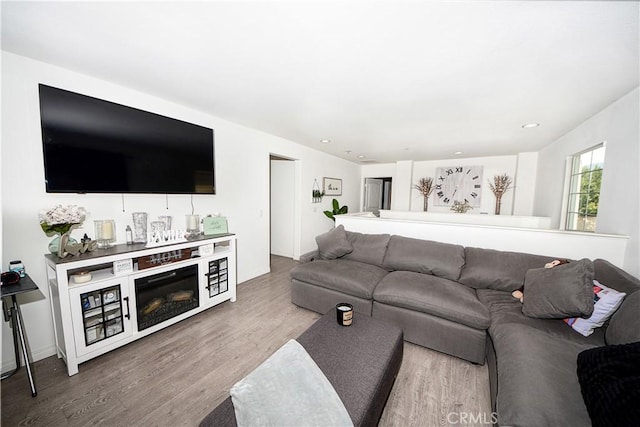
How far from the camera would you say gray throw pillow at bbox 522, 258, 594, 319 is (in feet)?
4.92

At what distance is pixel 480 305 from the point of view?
186cm

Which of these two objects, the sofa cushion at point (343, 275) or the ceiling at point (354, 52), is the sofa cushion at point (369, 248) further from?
the ceiling at point (354, 52)

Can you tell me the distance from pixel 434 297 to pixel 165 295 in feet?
8.28

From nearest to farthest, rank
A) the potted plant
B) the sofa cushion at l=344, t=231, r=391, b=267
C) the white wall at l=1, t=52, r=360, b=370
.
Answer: the white wall at l=1, t=52, r=360, b=370 → the sofa cushion at l=344, t=231, r=391, b=267 → the potted plant

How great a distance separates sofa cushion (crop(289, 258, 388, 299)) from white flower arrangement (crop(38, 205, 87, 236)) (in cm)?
194

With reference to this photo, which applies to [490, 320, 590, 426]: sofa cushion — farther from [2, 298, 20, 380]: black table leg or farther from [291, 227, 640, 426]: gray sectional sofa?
[2, 298, 20, 380]: black table leg

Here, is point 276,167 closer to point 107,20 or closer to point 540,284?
point 107,20

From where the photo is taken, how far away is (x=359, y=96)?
2111mm

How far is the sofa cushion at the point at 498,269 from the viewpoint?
2109mm

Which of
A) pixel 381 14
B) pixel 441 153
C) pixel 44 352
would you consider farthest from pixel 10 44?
pixel 441 153

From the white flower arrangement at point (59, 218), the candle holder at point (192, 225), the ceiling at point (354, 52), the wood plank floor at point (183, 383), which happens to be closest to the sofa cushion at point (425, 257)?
the wood plank floor at point (183, 383)

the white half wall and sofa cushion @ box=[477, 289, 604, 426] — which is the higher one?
the white half wall

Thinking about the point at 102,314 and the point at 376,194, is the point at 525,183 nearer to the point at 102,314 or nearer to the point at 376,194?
the point at 376,194

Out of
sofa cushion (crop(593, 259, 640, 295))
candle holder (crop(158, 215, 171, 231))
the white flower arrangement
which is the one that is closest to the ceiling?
the white flower arrangement
